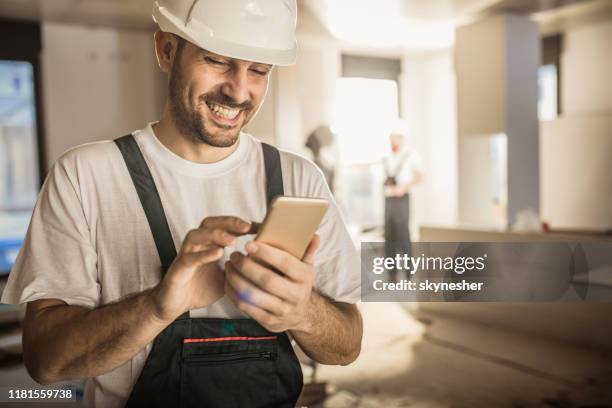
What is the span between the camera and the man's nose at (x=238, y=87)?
2.87 ft

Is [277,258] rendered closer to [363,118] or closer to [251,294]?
[251,294]

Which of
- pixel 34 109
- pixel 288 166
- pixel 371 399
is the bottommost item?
pixel 371 399

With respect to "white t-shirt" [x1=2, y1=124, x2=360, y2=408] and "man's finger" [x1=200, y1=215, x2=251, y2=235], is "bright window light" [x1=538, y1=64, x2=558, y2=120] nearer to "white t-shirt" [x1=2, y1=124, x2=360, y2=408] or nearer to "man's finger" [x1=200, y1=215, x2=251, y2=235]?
"white t-shirt" [x1=2, y1=124, x2=360, y2=408]

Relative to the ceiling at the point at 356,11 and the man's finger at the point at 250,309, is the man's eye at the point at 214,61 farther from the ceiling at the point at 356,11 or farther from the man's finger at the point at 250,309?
the ceiling at the point at 356,11

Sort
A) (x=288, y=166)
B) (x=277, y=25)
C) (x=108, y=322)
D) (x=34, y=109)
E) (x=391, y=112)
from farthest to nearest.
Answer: (x=391, y=112) → (x=34, y=109) → (x=288, y=166) → (x=277, y=25) → (x=108, y=322)

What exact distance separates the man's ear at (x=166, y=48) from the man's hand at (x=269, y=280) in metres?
0.44

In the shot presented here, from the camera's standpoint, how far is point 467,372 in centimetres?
280

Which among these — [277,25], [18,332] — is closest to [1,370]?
[18,332]

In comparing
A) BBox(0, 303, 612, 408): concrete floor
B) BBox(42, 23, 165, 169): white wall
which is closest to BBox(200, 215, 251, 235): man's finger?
BBox(0, 303, 612, 408): concrete floor

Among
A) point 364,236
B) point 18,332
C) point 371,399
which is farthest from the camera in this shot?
A: point 364,236

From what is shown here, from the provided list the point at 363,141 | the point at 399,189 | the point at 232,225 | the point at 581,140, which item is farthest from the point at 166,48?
the point at 363,141

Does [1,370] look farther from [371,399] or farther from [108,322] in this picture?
[108,322]

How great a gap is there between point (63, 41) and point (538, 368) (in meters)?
4.46

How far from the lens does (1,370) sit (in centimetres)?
284
